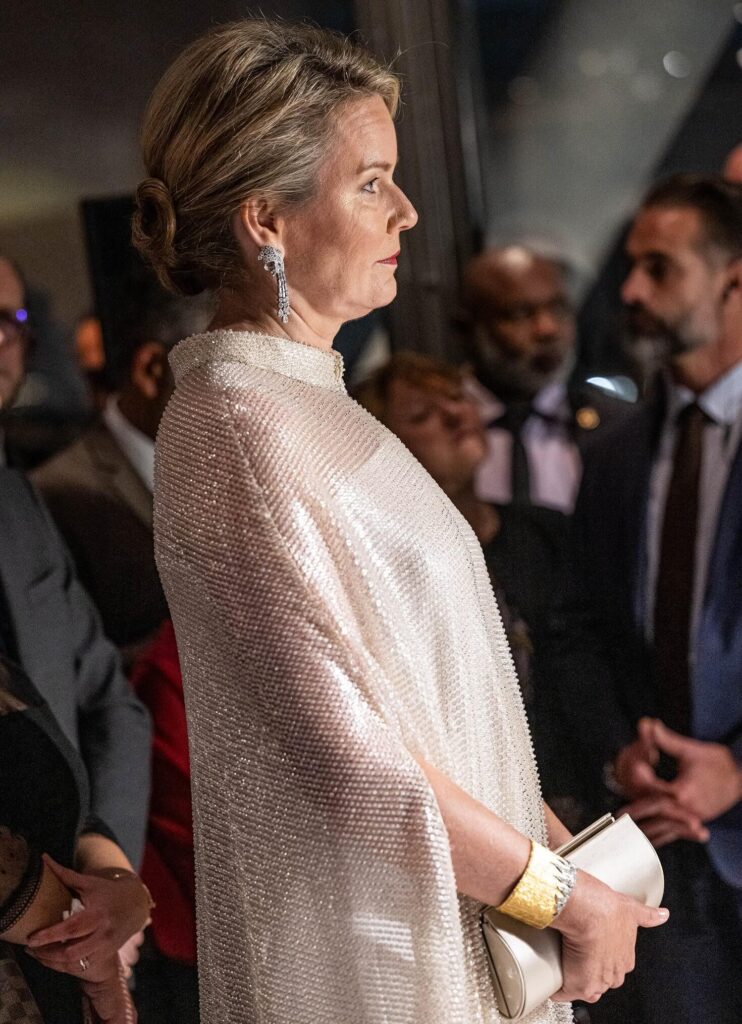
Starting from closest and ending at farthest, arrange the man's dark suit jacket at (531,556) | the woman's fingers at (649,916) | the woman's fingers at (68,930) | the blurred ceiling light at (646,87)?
the woman's fingers at (649,916)
the woman's fingers at (68,930)
the man's dark suit jacket at (531,556)
the blurred ceiling light at (646,87)

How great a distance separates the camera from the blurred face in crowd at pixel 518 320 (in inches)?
117

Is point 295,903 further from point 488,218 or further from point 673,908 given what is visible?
point 488,218

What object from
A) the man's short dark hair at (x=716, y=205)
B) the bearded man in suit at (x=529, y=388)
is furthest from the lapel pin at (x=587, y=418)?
the man's short dark hair at (x=716, y=205)

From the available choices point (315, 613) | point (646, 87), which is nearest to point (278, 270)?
point (315, 613)

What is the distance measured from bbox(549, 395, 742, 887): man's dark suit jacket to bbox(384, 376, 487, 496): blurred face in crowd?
0.25 meters

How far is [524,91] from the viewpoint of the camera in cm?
341

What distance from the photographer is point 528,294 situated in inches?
120

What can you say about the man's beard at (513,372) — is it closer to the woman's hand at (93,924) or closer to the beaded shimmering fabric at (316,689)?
the woman's hand at (93,924)

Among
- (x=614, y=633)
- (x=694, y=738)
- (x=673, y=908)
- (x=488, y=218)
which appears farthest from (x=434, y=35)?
(x=673, y=908)

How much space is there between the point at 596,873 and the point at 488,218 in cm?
230

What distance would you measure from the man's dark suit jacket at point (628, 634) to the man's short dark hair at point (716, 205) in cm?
33

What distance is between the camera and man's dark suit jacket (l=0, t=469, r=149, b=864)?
5.79 feet

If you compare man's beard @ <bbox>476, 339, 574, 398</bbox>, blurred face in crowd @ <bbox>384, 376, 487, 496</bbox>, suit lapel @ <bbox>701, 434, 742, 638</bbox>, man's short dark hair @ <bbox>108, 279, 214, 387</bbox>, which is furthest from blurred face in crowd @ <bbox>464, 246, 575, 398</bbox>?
man's short dark hair @ <bbox>108, 279, 214, 387</bbox>

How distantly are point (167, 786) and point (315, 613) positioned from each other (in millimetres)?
995
